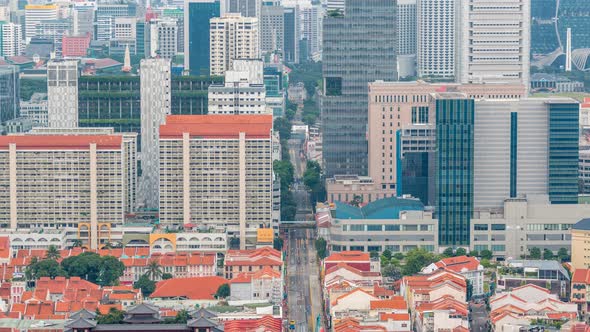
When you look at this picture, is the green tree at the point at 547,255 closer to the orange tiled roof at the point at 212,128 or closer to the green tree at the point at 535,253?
the green tree at the point at 535,253

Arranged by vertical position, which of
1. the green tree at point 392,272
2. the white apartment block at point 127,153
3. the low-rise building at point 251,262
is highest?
the white apartment block at point 127,153

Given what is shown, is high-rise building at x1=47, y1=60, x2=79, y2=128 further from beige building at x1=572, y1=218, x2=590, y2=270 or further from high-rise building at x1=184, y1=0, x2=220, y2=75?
beige building at x1=572, y1=218, x2=590, y2=270

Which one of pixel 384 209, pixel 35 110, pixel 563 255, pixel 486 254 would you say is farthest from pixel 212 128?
pixel 35 110

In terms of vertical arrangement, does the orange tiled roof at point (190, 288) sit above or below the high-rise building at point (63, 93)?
below

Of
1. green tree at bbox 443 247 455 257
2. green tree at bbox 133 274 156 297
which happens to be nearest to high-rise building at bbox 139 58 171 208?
green tree at bbox 443 247 455 257

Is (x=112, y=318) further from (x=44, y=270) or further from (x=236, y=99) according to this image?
(x=236, y=99)

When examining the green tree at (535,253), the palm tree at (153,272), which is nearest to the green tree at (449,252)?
the green tree at (535,253)

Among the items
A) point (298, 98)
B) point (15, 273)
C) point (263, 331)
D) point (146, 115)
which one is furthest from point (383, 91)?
point (298, 98)
